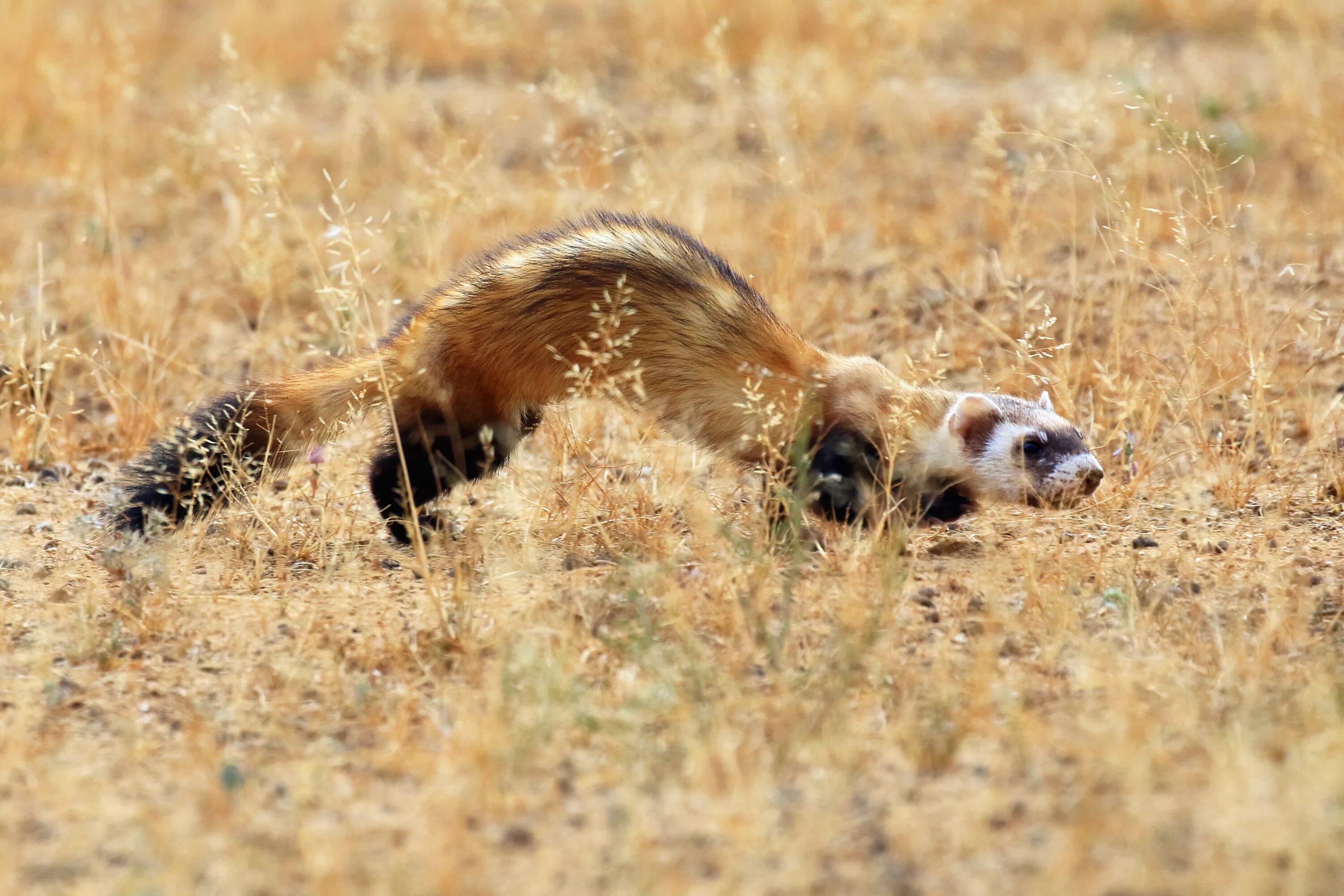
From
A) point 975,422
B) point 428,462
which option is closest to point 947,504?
point 975,422

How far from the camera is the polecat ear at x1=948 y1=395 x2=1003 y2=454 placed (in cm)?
503

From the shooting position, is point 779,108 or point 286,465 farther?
point 779,108

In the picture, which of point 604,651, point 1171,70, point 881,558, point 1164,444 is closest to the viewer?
point 604,651

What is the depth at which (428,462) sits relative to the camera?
4.99m

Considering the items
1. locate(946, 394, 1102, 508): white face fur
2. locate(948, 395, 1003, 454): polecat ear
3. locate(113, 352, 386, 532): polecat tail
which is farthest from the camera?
locate(948, 395, 1003, 454): polecat ear

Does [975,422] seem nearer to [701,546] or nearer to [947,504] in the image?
[947,504]

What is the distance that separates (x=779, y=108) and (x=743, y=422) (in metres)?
4.77

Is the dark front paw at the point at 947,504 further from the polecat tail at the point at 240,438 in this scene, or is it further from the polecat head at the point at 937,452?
the polecat tail at the point at 240,438

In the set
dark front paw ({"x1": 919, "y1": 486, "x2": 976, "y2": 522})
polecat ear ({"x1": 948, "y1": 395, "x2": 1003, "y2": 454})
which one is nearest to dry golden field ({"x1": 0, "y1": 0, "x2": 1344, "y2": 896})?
dark front paw ({"x1": 919, "y1": 486, "x2": 976, "y2": 522})

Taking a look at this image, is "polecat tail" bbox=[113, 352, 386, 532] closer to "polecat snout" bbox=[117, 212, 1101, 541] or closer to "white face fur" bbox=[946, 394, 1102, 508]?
"polecat snout" bbox=[117, 212, 1101, 541]

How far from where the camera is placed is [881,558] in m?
4.39

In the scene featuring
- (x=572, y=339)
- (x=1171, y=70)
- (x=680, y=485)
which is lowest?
(x=680, y=485)

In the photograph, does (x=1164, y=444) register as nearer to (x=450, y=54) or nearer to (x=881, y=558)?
(x=881, y=558)

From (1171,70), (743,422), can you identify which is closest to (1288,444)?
(743,422)
